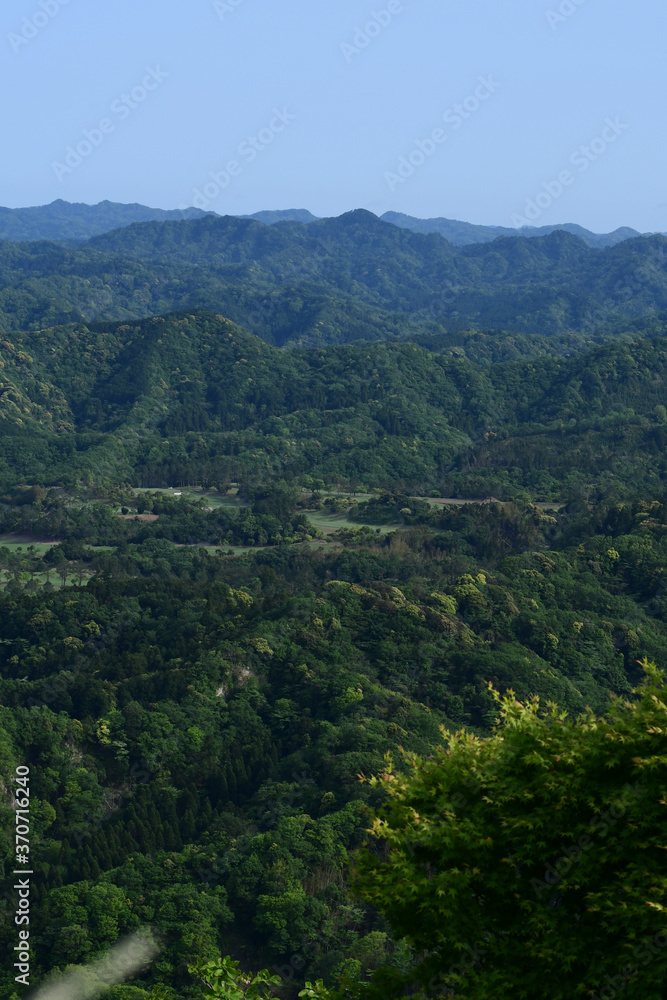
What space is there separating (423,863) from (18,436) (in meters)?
140

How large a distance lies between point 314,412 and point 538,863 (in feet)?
490

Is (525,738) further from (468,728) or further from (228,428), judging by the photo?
(228,428)

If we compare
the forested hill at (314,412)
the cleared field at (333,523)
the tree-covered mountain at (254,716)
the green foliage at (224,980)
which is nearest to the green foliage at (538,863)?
the green foliage at (224,980)

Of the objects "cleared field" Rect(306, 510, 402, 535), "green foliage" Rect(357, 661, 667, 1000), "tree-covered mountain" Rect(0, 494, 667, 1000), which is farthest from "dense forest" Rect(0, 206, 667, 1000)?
"cleared field" Rect(306, 510, 402, 535)

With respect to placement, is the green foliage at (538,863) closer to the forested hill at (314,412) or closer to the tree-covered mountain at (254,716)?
the tree-covered mountain at (254,716)

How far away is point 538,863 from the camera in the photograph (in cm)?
1600

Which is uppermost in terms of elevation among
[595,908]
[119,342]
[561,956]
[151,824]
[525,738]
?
[119,342]

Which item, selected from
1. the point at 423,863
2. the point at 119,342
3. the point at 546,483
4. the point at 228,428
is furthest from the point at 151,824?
the point at 119,342

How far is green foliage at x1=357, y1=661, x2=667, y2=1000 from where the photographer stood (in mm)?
14789

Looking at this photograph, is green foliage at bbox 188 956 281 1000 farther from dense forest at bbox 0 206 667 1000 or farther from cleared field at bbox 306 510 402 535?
cleared field at bbox 306 510 402 535

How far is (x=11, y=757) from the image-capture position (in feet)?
156

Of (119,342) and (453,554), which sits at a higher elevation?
(119,342)

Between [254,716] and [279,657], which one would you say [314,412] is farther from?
[254,716]

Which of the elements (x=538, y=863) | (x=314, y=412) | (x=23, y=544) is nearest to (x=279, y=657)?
(x=538, y=863)
